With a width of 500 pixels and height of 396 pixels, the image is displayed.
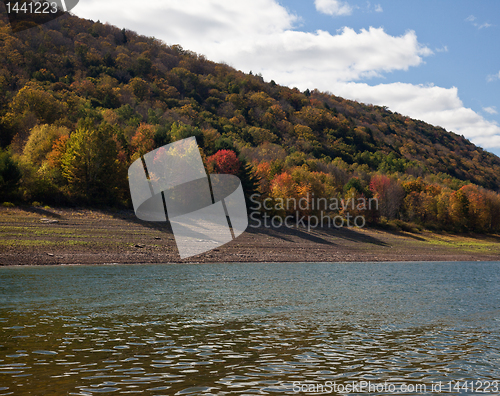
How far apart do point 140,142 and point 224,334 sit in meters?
61.6

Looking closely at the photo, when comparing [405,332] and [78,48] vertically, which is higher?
[78,48]

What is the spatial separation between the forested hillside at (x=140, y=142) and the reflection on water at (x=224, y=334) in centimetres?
3065

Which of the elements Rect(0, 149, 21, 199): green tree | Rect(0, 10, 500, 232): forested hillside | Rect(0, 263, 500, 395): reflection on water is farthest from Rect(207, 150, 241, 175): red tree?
Rect(0, 263, 500, 395): reflection on water

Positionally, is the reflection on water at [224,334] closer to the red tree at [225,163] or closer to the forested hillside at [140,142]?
the forested hillside at [140,142]

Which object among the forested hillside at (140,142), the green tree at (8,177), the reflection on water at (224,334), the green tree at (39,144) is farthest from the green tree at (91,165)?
the reflection on water at (224,334)

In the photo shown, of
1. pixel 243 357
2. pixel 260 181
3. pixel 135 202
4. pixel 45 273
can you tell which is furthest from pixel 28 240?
pixel 260 181

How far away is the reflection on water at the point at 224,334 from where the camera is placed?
1026 cm

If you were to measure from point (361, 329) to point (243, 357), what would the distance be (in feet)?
20.9

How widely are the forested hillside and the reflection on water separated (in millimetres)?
30653

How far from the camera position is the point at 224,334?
15.0 m

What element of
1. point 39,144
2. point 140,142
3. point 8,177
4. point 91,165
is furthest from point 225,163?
point 8,177

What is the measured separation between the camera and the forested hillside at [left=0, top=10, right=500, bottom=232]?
57.3 m

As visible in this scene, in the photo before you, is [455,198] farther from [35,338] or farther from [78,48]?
[78,48]

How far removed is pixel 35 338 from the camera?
→ 13.3 m
